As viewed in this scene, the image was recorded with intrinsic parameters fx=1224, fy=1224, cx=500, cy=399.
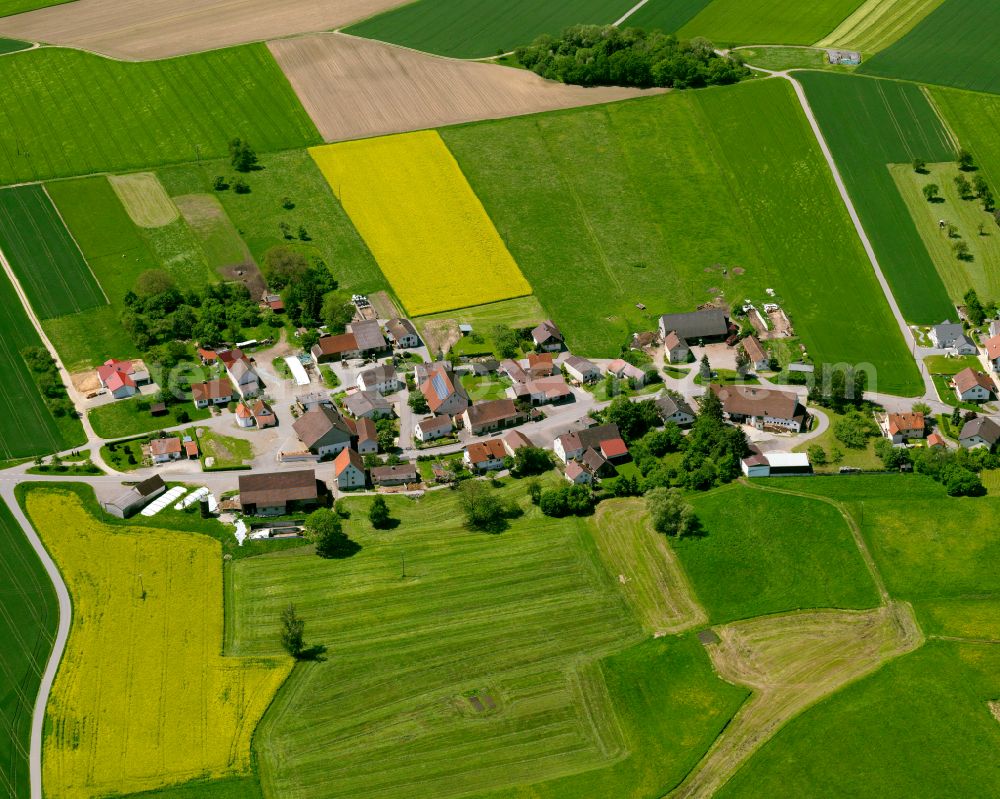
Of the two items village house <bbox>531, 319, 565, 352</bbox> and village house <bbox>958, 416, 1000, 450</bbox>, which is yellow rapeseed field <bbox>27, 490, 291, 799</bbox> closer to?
village house <bbox>531, 319, 565, 352</bbox>

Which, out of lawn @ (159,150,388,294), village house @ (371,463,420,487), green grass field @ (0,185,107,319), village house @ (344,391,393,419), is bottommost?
village house @ (371,463,420,487)

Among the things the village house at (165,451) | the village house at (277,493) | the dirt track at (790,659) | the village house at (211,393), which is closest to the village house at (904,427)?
the dirt track at (790,659)

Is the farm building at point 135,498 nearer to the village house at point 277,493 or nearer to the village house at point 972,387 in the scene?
the village house at point 277,493

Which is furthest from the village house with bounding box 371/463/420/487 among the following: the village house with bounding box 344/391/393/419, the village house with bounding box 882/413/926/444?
the village house with bounding box 882/413/926/444

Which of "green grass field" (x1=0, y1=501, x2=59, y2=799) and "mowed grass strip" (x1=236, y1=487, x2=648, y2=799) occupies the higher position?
"green grass field" (x1=0, y1=501, x2=59, y2=799)

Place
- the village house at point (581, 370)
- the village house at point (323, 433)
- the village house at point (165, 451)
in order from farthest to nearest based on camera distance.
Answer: the village house at point (581, 370)
the village house at point (323, 433)
the village house at point (165, 451)

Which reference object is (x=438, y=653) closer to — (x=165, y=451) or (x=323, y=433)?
(x=323, y=433)
